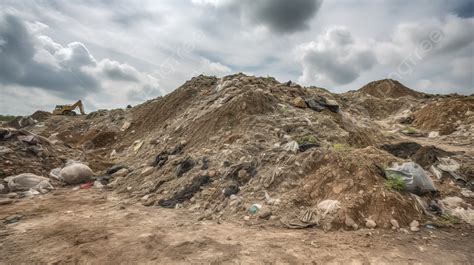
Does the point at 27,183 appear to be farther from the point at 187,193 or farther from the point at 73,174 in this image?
the point at 187,193

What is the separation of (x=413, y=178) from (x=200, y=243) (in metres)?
3.01

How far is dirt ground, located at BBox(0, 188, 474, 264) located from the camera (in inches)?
101

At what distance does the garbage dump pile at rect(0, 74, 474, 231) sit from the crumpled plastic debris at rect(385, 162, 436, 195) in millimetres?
14

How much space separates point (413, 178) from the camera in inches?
148

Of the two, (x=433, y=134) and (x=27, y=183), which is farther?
(x=433, y=134)

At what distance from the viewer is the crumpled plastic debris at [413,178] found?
12.3 feet

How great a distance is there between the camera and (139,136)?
379 inches

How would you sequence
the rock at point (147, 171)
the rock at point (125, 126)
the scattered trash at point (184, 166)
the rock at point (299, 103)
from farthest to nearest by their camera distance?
1. the rock at point (125, 126)
2. the rock at point (299, 103)
3. the rock at point (147, 171)
4. the scattered trash at point (184, 166)

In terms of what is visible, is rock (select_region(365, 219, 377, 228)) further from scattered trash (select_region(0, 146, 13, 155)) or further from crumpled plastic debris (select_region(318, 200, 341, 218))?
scattered trash (select_region(0, 146, 13, 155))

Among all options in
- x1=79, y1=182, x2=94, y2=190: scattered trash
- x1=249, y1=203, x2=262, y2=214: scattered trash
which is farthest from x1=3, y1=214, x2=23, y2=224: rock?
x1=249, y1=203, x2=262, y2=214: scattered trash

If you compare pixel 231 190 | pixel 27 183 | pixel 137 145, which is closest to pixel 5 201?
pixel 27 183

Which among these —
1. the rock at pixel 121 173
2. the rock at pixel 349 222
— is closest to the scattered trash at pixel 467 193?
the rock at pixel 349 222

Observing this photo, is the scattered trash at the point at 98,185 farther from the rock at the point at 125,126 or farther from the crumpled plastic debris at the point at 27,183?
the rock at the point at 125,126

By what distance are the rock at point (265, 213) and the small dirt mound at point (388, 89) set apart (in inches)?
951
